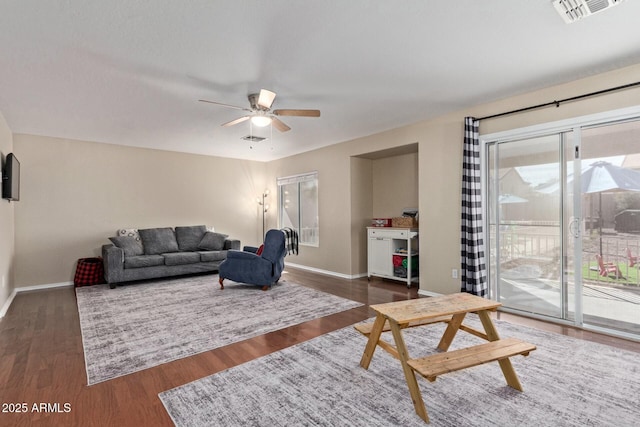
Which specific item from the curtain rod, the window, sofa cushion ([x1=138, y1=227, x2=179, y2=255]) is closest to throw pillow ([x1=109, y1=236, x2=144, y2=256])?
sofa cushion ([x1=138, y1=227, x2=179, y2=255])

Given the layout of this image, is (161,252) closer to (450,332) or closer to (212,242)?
(212,242)

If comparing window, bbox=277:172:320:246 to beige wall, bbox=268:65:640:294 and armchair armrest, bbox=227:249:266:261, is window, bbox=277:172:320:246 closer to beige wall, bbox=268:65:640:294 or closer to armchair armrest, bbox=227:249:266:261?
beige wall, bbox=268:65:640:294

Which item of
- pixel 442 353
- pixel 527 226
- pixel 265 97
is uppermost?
pixel 265 97

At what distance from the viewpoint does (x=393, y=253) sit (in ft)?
17.8

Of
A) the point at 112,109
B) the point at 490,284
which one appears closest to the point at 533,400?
the point at 490,284

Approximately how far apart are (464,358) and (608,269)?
236 cm

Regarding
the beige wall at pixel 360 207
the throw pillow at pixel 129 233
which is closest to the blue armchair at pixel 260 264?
the beige wall at pixel 360 207

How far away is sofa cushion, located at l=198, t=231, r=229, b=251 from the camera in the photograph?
6.32 meters

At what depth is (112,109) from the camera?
3992 mm

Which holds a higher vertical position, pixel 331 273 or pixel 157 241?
pixel 157 241

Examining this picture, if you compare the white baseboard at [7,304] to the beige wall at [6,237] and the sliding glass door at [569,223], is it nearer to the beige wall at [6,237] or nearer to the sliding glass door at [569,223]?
the beige wall at [6,237]

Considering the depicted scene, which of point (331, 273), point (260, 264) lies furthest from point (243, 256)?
point (331, 273)

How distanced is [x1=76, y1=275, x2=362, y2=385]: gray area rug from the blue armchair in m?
0.18

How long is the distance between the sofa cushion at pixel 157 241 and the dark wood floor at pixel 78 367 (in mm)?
1724
